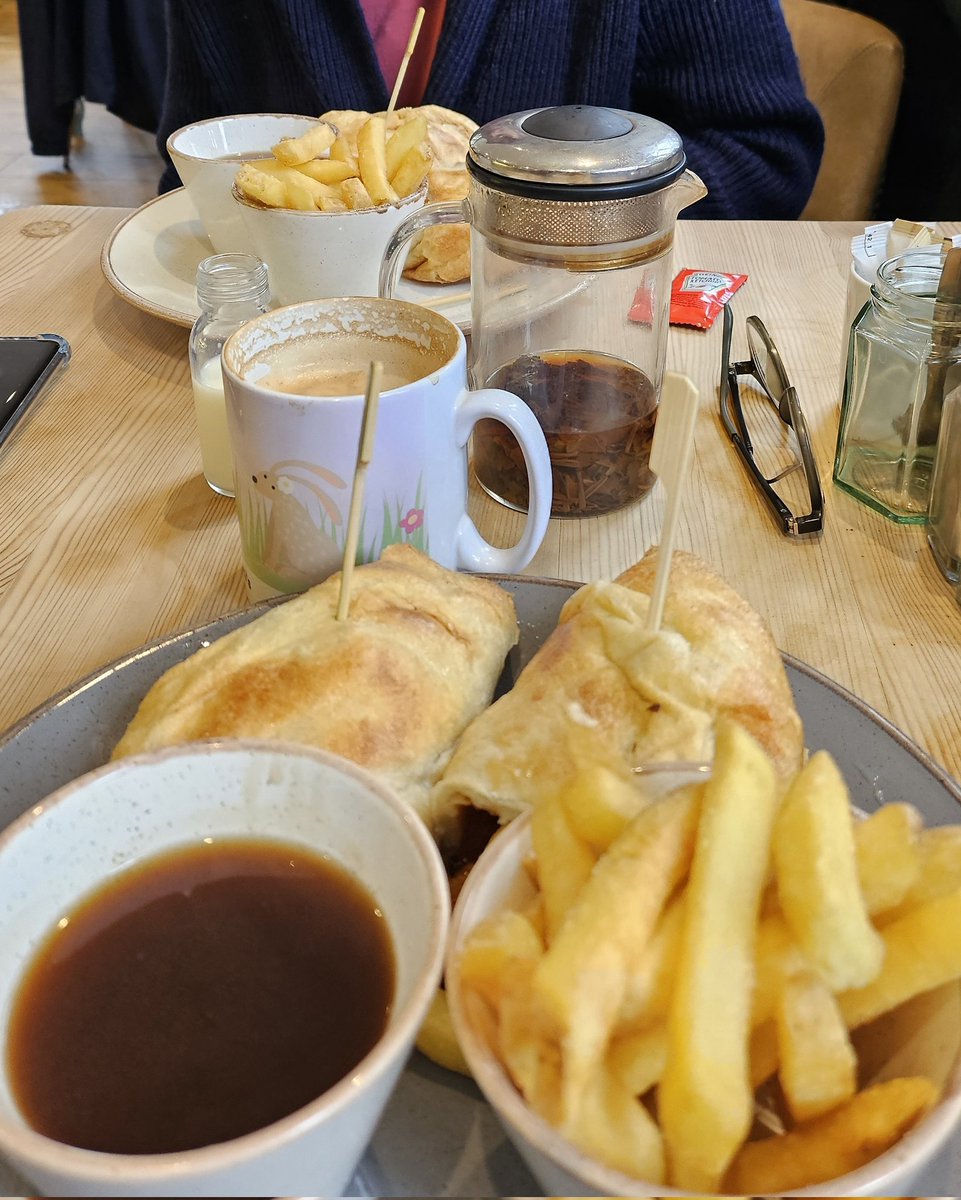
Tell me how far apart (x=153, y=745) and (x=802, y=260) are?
1445 mm

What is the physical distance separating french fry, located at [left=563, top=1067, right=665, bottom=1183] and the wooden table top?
52 cm

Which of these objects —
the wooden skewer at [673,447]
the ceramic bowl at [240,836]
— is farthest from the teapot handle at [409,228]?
the ceramic bowl at [240,836]

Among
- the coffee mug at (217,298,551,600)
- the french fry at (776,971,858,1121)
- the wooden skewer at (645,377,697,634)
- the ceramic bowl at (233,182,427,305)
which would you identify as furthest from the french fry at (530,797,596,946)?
the ceramic bowl at (233,182,427,305)

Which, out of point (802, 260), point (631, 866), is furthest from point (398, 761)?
point (802, 260)

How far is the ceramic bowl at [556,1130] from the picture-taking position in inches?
18.2

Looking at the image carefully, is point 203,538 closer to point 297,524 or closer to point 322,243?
point 297,524

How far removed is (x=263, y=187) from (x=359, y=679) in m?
0.81

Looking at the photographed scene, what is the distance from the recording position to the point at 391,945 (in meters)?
0.63

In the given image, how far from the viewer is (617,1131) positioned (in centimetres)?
48

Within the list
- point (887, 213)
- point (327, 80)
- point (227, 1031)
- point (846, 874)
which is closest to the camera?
point (846, 874)

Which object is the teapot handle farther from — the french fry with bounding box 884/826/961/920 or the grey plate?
the french fry with bounding box 884/826/961/920

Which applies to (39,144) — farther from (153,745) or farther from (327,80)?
(153,745)

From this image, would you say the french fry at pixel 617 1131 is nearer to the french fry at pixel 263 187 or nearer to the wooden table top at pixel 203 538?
the wooden table top at pixel 203 538

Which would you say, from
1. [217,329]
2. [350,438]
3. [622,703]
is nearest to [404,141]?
[217,329]
